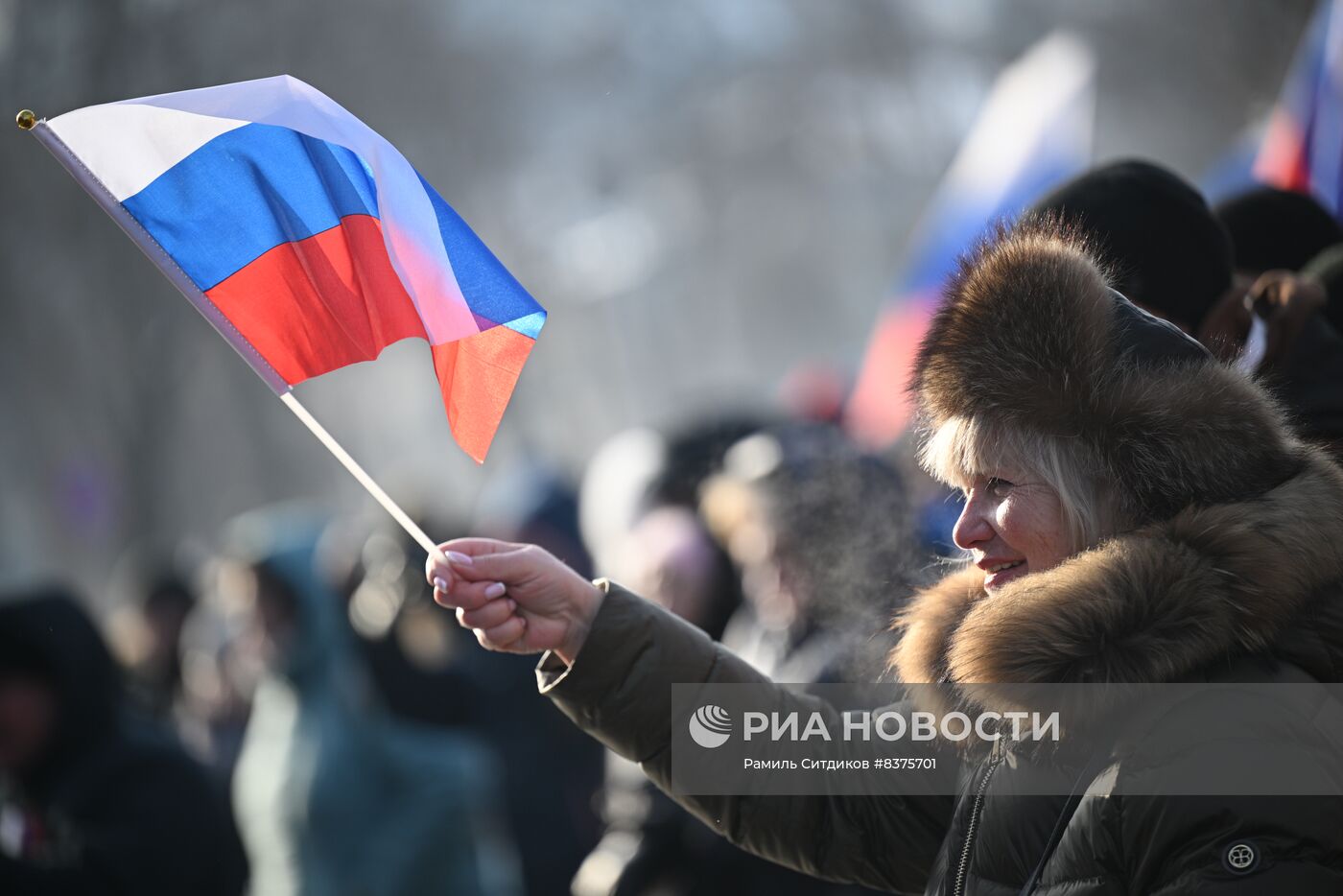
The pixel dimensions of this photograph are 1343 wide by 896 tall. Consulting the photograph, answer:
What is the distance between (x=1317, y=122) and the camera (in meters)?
5.05

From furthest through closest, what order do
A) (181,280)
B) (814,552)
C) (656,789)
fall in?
(656,789) < (814,552) < (181,280)

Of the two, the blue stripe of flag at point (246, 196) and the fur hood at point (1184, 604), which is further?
the blue stripe of flag at point (246, 196)

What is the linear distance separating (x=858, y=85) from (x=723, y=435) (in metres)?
15.3

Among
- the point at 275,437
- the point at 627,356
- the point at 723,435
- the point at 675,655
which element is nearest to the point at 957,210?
the point at 723,435

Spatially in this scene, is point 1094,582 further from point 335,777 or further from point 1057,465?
point 335,777

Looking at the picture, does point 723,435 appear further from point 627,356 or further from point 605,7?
point 627,356

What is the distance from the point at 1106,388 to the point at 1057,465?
0.13 m

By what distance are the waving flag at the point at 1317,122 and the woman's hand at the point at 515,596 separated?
324 cm

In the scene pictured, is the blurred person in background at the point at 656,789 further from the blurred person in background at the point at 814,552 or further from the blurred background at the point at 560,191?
the blurred background at the point at 560,191

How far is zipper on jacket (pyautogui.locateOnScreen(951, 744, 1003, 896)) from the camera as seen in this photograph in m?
2.23

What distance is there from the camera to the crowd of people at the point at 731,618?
7.17 ft

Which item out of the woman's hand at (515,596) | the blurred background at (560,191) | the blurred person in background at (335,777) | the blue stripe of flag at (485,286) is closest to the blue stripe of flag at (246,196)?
the blue stripe of flag at (485,286)

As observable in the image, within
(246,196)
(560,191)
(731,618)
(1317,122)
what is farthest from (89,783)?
(560,191)

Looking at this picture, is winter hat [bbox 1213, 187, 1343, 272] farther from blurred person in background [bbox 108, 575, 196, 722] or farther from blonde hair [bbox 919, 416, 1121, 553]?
blurred person in background [bbox 108, 575, 196, 722]
